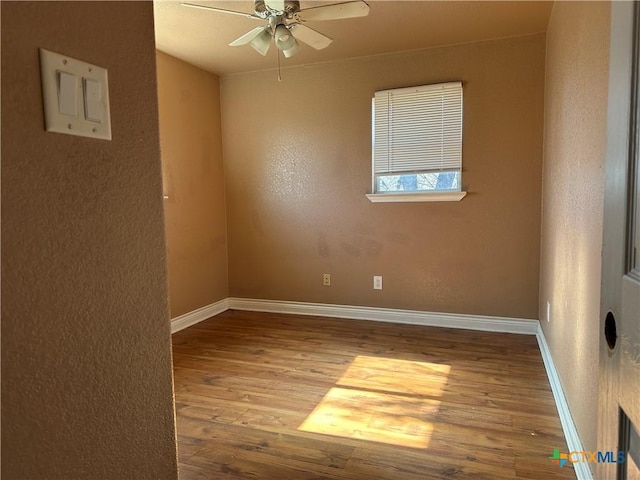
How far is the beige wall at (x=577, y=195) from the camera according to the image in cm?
143

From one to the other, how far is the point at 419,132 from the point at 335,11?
1487 millimetres

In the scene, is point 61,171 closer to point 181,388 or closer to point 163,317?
point 163,317

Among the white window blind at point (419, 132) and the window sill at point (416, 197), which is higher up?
the white window blind at point (419, 132)

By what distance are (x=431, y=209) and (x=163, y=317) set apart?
9.93 ft

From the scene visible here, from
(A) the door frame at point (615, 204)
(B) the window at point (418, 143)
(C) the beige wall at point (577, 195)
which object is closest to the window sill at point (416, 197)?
(B) the window at point (418, 143)

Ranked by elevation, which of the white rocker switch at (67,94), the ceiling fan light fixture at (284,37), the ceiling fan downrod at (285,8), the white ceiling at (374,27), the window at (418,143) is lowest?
the white rocker switch at (67,94)

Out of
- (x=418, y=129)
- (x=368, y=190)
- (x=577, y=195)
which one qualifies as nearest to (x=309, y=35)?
(x=418, y=129)

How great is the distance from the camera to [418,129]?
11.6 feet

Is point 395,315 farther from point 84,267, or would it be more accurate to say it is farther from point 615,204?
point 84,267

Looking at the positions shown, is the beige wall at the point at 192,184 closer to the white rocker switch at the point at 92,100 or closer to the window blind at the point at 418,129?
the window blind at the point at 418,129

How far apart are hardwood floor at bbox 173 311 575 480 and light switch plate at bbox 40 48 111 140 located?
150cm

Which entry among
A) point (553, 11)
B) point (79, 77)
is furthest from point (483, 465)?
point (553, 11)

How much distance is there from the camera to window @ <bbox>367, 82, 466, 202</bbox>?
3.43 metres

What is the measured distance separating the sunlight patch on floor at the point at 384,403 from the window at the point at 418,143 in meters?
1.52
